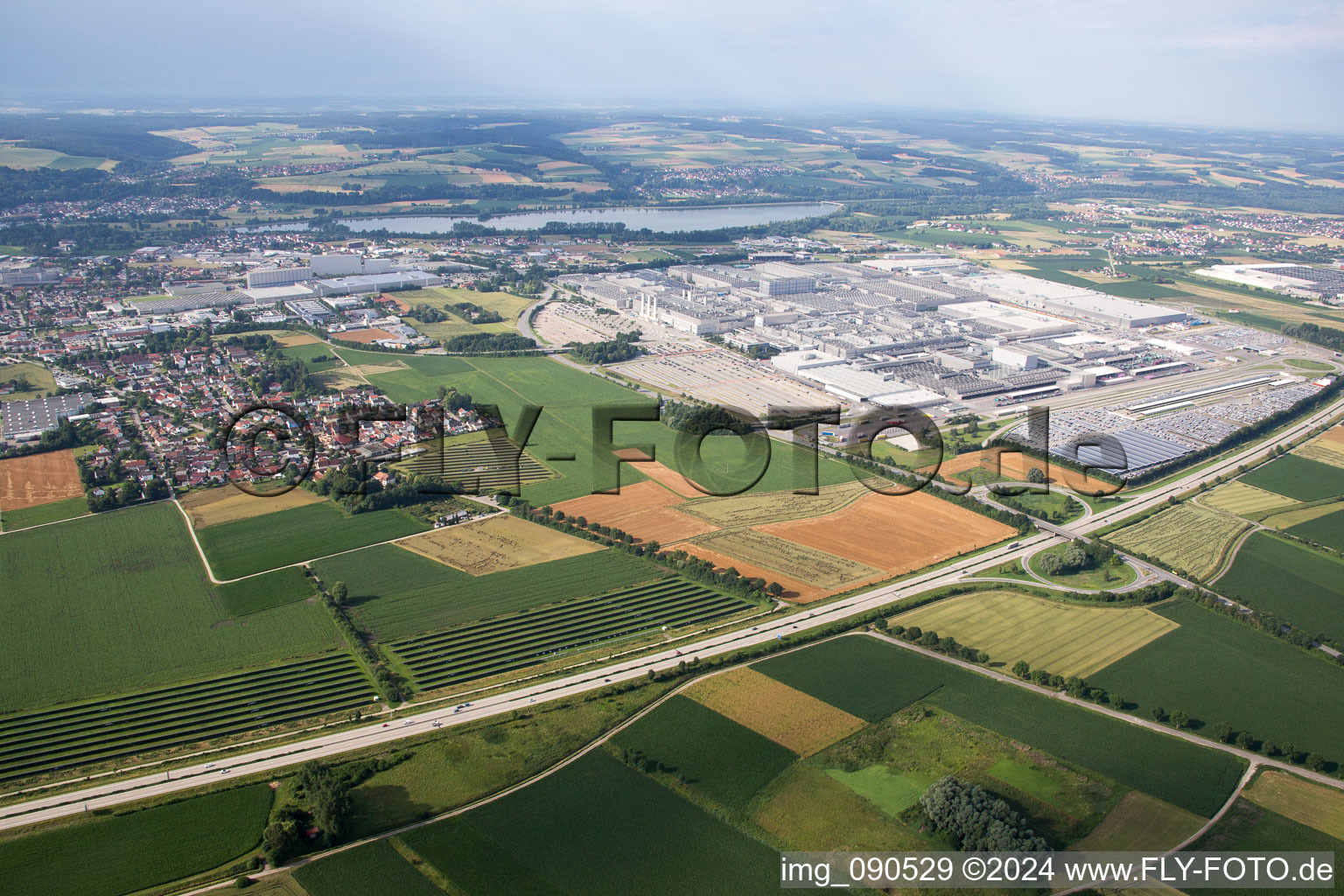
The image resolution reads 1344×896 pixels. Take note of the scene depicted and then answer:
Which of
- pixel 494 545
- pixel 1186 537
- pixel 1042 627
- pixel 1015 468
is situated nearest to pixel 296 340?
pixel 494 545

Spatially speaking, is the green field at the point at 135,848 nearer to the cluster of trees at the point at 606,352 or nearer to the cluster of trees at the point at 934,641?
the cluster of trees at the point at 934,641

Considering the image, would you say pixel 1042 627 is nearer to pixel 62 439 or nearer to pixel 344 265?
pixel 62 439

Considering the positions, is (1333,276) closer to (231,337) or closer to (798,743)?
(798,743)

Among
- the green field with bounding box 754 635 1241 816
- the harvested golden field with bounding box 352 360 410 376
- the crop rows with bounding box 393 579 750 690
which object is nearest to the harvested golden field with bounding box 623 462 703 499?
the crop rows with bounding box 393 579 750 690

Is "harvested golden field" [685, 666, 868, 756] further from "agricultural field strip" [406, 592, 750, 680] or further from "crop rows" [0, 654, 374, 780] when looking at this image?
"crop rows" [0, 654, 374, 780]

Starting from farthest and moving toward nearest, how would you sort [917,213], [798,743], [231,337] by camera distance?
[917,213], [231,337], [798,743]

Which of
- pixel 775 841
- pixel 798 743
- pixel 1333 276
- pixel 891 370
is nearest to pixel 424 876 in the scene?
pixel 775 841
